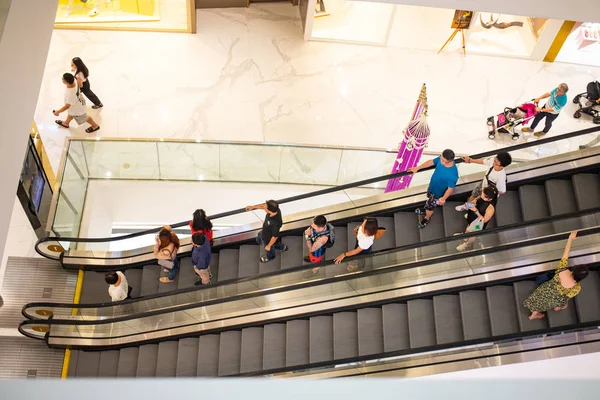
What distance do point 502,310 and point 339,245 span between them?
7.96 feet

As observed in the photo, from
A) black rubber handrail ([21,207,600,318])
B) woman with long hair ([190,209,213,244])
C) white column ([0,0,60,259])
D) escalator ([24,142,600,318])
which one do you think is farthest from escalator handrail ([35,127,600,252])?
white column ([0,0,60,259])

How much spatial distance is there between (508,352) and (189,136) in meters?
6.90

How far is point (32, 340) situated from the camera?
896 cm

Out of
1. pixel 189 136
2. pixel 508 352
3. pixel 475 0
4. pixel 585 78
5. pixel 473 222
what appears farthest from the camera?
pixel 585 78

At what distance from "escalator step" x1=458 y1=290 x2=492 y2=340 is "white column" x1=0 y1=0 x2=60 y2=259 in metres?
5.11

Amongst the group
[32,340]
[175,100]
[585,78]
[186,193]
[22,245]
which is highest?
[585,78]

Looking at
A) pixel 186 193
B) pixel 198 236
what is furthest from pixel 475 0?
pixel 186 193

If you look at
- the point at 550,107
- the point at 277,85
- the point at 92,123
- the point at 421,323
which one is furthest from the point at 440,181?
the point at 92,123

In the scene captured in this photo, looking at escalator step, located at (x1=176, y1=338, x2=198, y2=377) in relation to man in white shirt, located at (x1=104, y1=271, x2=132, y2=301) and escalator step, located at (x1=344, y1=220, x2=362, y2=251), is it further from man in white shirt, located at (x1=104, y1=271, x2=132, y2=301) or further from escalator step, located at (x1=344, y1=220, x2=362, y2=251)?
escalator step, located at (x1=344, y1=220, x2=362, y2=251)

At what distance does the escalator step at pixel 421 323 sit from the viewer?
723 centimetres

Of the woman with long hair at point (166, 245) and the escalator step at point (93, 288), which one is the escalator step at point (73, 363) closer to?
the escalator step at point (93, 288)

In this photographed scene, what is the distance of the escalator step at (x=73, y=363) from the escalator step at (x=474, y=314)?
5.65 meters

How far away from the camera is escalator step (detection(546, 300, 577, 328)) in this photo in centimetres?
664

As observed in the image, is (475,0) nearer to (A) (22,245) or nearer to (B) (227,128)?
(B) (227,128)
